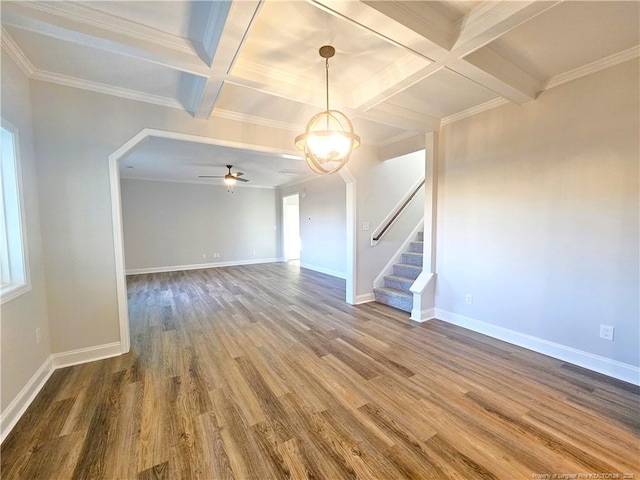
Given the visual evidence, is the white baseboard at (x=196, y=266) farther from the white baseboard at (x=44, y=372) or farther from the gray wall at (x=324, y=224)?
the white baseboard at (x=44, y=372)

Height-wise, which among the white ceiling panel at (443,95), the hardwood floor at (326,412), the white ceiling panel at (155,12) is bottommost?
the hardwood floor at (326,412)

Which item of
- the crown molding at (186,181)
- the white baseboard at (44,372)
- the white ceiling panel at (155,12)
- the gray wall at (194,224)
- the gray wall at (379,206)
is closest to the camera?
the white ceiling panel at (155,12)

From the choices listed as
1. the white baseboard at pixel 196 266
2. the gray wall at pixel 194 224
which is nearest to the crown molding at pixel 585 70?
the gray wall at pixel 194 224

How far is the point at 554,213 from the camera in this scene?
8.58 ft

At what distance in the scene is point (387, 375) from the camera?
7.76 feet

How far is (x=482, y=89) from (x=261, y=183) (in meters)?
6.63

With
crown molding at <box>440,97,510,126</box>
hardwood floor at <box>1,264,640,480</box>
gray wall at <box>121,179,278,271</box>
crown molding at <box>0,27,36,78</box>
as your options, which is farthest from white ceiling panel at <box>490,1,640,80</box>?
gray wall at <box>121,179,278,271</box>

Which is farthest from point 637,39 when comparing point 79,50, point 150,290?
point 150,290

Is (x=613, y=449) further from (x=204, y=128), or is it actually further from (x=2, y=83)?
(x=2, y=83)

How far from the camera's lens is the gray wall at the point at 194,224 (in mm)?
7199

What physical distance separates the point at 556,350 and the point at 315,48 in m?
3.61

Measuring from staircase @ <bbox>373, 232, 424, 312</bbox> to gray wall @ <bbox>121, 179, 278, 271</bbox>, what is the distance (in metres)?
5.47

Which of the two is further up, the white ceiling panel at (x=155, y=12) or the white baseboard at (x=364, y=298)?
the white ceiling panel at (x=155, y=12)

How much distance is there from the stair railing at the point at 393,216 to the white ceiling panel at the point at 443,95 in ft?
6.04
